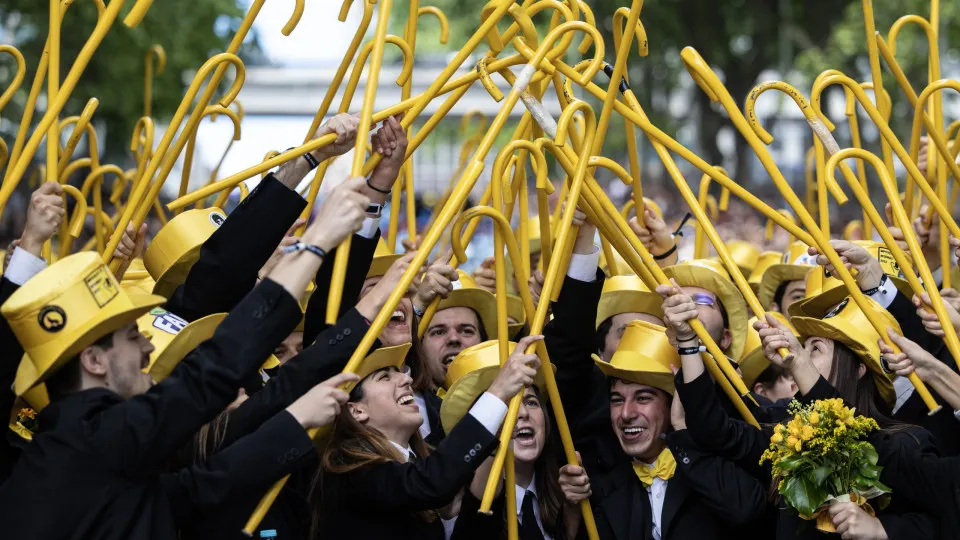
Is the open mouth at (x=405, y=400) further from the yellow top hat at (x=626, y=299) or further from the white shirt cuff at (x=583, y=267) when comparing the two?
the yellow top hat at (x=626, y=299)

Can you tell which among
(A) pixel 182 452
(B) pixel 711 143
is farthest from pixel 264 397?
(B) pixel 711 143

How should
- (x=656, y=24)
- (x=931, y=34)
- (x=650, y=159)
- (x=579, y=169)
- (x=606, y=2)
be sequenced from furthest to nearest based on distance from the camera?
(x=650, y=159)
(x=656, y=24)
(x=606, y=2)
(x=931, y=34)
(x=579, y=169)

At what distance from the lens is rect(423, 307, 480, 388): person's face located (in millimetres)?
6754

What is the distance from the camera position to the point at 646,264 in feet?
17.3

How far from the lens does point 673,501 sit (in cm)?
553

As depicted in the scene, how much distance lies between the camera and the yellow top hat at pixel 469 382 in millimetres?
5484

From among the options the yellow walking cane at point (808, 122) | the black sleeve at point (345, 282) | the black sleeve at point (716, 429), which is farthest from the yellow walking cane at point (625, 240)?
the black sleeve at point (345, 282)

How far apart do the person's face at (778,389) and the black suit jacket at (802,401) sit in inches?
50.9

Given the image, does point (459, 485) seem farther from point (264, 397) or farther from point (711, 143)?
point (711, 143)

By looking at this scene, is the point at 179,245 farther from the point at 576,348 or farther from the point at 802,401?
the point at 802,401

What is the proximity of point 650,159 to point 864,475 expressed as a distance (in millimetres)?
44020

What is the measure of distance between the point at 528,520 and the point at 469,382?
64 centimetres

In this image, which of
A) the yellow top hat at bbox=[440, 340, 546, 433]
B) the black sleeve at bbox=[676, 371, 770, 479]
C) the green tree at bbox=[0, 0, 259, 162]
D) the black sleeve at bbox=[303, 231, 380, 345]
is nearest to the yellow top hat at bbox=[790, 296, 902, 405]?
the black sleeve at bbox=[676, 371, 770, 479]

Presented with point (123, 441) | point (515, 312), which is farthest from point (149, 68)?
point (123, 441)
